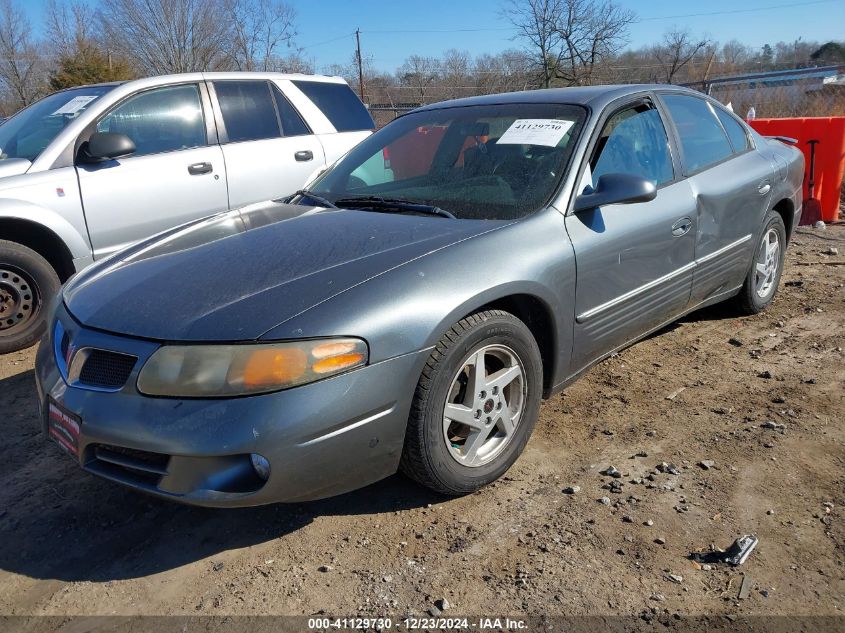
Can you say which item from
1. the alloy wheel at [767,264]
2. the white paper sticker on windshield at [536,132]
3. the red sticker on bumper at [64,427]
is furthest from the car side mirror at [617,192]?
the red sticker on bumper at [64,427]

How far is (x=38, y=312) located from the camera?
15.4 feet

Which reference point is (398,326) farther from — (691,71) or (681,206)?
(691,71)

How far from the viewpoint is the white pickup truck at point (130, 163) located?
15.0 ft

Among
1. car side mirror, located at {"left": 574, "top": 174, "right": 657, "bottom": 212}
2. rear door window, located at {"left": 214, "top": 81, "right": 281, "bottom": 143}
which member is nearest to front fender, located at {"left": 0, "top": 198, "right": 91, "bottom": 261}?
rear door window, located at {"left": 214, "top": 81, "right": 281, "bottom": 143}

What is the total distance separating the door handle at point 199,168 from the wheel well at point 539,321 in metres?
→ 3.28

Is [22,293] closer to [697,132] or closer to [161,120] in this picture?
[161,120]

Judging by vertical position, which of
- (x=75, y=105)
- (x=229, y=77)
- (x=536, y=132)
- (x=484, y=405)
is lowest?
(x=484, y=405)

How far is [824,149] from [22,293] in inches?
305

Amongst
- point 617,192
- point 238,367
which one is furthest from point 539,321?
point 238,367

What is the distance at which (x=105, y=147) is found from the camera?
4602 millimetres

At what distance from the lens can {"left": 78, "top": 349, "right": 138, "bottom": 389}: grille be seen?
2291 millimetres

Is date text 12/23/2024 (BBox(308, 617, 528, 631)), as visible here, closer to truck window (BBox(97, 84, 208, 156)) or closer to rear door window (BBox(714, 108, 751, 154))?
rear door window (BBox(714, 108, 751, 154))

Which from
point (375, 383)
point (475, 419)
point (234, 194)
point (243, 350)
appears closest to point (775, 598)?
point (475, 419)

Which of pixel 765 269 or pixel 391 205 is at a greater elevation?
pixel 391 205
